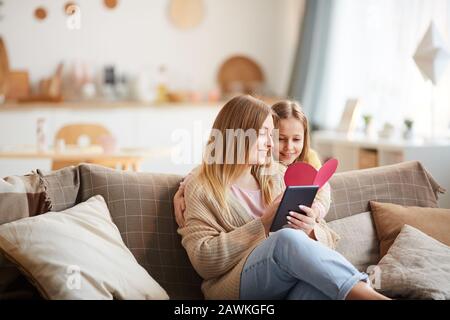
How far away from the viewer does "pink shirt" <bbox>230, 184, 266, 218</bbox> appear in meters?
2.20

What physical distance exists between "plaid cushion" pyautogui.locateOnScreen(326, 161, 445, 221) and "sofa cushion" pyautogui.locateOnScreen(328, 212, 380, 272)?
5cm

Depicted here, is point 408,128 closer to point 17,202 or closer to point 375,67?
point 375,67

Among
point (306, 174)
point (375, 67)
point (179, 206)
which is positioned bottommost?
point (179, 206)

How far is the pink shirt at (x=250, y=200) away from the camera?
2.20 metres

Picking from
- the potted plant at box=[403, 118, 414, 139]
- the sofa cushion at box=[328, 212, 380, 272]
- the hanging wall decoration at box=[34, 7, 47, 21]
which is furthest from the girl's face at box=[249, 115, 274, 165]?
the hanging wall decoration at box=[34, 7, 47, 21]

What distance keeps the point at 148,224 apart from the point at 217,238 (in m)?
0.32

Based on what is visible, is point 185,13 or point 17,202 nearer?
point 17,202

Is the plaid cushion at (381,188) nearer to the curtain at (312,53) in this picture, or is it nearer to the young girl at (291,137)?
the young girl at (291,137)

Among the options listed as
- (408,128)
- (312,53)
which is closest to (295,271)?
(408,128)

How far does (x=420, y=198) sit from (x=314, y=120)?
2.75 meters

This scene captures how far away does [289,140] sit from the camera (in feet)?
8.09

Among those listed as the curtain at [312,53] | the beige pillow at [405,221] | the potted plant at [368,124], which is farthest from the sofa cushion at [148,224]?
the curtain at [312,53]

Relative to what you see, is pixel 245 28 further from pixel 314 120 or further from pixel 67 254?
pixel 67 254

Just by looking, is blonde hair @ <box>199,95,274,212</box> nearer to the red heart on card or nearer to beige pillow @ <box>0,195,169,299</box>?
the red heart on card
